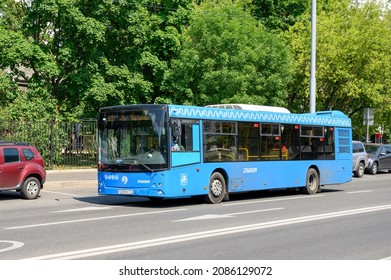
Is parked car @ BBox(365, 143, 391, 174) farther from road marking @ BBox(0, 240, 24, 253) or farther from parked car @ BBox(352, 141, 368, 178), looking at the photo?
road marking @ BBox(0, 240, 24, 253)

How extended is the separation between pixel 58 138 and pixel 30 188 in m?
9.37

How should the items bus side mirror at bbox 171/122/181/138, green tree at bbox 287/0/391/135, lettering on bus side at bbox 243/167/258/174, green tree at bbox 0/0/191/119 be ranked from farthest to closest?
green tree at bbox 287/0/391/135 → green tree at bbox 0/0/191/119 → lettering on bus side at bbox 243/167/258/174 → bus side mirror at bbox 171/122/181/138

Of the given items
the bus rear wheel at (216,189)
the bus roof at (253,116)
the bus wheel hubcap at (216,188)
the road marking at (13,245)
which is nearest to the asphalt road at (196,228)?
the road marking at (13,245)

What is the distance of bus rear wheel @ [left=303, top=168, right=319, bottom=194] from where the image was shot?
2136 centimetres

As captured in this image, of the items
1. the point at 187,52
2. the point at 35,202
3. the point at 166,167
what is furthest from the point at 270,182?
the point at 187,52

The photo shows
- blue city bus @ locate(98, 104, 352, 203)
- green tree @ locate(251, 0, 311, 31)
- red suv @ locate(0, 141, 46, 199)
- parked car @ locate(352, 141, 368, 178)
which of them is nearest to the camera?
blue city bus @ locate(98, 104, 352, 203)

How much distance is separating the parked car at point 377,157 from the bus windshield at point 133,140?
910 inches

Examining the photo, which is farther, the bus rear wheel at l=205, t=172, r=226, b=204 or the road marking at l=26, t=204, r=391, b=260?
the bus rear wheel at l=205, t=172, r=226, b=204

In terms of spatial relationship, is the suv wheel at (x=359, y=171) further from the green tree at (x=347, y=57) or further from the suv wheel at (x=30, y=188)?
the suv wheel at (x=30, y=188)

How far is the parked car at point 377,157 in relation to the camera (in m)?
36.6

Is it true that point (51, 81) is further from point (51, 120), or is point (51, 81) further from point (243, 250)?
point (243, 250)

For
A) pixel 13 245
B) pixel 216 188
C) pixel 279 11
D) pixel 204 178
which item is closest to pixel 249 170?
pixel 216 188

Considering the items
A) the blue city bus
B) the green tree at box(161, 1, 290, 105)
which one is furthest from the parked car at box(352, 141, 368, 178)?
the blue city bus

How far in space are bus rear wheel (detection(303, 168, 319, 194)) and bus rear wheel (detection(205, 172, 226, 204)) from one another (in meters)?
4.61
